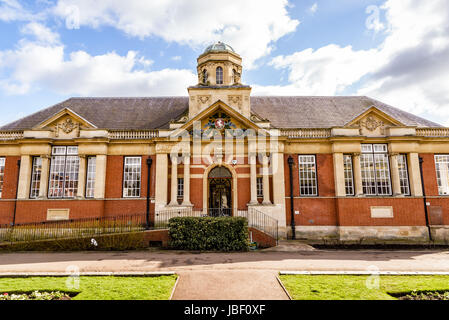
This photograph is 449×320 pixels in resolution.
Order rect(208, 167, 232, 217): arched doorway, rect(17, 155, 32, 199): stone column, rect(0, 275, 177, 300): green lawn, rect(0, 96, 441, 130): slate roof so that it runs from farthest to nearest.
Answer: rect(0, 96, 441, 130): slate roof
rect(208, 167, 232, 217): arched doorway
rect(17, 155, 32, 199): stone column
rect(0, 275, 177, 300): green lawn

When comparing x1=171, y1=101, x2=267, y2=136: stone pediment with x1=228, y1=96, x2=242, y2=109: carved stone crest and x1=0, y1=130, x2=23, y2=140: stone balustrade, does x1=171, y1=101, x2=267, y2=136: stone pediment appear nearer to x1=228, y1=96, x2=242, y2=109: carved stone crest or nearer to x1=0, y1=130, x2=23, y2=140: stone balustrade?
x1=228, y1=96, x2=242, y2=109: carved stone crest

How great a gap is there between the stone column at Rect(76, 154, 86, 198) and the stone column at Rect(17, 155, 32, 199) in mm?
3507

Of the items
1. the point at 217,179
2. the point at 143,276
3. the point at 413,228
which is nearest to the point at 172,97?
the point at 217,179

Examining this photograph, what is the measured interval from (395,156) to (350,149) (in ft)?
10.7

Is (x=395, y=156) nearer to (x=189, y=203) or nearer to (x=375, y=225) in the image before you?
(x=375, y=225)

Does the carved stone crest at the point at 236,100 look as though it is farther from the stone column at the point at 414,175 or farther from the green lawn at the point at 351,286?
the green lawn at the point at 351,286

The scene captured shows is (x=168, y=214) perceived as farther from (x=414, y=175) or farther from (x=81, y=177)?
(x=414, y=175)

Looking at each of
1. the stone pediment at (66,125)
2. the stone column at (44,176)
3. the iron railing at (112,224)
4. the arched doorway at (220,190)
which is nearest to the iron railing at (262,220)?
the iron railing at (112,224)

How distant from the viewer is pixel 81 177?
17859mm

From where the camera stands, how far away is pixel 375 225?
672 inches

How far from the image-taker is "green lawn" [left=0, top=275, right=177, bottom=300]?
607 centimetres

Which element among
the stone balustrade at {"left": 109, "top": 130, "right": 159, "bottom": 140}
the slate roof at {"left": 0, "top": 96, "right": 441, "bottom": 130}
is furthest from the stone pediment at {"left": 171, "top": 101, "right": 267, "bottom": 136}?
the slate roof at {"left": 0, "top": 96, "right": 441, "bottom": 130}

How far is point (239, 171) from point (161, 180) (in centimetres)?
552

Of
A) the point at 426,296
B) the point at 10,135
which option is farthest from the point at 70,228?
the point at 426,296
